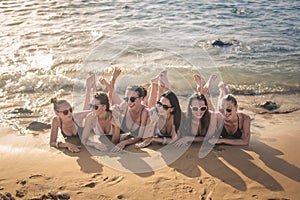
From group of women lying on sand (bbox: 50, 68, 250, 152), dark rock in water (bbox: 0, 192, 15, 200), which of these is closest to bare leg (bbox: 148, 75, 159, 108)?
group of women lying on sand (bbox: 50, 68, 250, 152)

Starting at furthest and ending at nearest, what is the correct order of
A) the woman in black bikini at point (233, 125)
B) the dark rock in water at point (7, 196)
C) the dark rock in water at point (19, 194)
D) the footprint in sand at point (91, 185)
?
the woman in black bikini at point (233, 125)
the footprint in sand at point (91, 185)
the dark rock in water at point (19, 194)
the dark rock in water at point (7, 196)

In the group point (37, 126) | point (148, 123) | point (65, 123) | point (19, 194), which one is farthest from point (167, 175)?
point (37, 126)

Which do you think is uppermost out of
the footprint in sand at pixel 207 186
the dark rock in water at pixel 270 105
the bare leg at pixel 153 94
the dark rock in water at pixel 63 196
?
the bare leg at pixel 153 94

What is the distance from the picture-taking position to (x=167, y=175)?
4449 mm

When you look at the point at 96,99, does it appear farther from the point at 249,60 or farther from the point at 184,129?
the point at 249,60

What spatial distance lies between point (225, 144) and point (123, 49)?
6751 millimetres

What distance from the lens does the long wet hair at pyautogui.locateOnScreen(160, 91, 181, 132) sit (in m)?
5.37

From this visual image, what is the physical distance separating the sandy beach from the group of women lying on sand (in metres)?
0.22

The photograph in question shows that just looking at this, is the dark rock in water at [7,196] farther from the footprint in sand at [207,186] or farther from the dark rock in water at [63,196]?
the footprint in sand at [207,186]

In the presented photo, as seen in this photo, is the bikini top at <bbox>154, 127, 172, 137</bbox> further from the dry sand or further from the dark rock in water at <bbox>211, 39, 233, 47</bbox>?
the dark rock in water at <bbox>211, 39, 233, 47</bbox>

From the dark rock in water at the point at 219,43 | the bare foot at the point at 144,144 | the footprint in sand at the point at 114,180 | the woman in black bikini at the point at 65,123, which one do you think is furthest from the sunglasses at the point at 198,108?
the dark rock in water at the point at 219,43

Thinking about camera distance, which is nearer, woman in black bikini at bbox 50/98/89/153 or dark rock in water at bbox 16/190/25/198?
dark rock in water at bbox 16/190/25/198

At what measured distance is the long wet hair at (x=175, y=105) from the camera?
5.37 metres

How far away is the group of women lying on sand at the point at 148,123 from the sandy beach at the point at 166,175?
0.72ft
